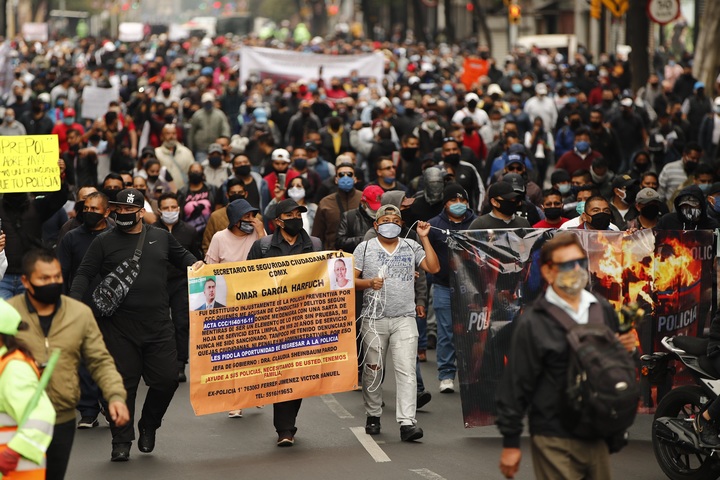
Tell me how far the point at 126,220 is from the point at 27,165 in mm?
2632

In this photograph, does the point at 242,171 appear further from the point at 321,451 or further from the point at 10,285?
the point at 321,451

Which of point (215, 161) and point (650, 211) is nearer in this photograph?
point (650, 211)

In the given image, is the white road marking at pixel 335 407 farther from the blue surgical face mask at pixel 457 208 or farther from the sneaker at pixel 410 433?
the blue surgical face mask at pixel 457 208

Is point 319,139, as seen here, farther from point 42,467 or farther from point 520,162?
point 42,467

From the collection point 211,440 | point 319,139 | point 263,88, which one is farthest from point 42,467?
point 263,88

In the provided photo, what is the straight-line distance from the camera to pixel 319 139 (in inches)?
760

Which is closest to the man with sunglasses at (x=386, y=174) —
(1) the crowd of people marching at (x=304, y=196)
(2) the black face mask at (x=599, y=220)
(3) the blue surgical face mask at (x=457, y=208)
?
(1) the crowd of people marching at (x=304, y=196)

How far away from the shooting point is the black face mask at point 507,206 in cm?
1090

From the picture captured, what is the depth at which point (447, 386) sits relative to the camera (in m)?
11.4

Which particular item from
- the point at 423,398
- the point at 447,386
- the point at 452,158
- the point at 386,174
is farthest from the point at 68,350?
the point at 452,158

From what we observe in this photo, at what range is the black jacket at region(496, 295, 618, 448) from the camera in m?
6.12

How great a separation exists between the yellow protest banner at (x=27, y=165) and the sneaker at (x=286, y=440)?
319cm

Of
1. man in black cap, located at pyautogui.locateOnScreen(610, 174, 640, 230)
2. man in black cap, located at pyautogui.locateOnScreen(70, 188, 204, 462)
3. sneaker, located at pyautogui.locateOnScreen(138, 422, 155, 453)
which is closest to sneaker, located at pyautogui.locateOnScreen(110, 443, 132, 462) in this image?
man in black cap, located at pyautogui.locateOnScreen(70, 188, 204, 462)

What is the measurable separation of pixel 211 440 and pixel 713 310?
12.2ft
